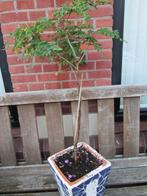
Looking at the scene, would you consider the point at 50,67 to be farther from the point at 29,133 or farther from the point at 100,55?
the point at 29,133

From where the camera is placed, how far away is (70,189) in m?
1.23

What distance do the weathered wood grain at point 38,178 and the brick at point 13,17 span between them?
963mm

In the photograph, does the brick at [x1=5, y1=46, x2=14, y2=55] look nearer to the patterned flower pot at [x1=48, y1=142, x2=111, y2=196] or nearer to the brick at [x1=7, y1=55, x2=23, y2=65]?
the brick at [x1=7, y1=55, x2=23, y2=65]

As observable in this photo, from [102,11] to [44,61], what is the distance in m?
0.47

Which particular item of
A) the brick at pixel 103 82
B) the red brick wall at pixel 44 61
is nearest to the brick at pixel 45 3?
the red brick wall at pixel 44 61

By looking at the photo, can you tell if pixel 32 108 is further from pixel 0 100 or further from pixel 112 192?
pixel 112 192

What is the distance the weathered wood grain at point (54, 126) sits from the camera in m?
1.54

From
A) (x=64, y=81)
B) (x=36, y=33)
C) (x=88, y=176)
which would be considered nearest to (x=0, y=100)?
(x=64, y=81)

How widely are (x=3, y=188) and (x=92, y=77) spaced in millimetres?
921

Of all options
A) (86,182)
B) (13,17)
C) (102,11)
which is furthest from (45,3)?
(86,182)

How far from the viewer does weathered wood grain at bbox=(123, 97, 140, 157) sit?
5.03ft

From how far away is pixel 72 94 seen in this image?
1476 mm

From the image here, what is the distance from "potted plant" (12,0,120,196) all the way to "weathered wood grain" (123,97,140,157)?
0.33 meters

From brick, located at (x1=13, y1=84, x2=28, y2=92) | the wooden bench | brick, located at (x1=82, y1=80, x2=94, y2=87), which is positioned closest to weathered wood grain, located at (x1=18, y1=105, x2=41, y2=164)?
the wooden bench
